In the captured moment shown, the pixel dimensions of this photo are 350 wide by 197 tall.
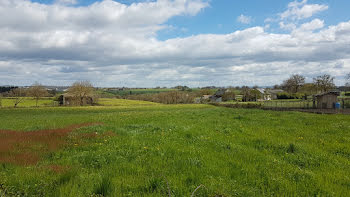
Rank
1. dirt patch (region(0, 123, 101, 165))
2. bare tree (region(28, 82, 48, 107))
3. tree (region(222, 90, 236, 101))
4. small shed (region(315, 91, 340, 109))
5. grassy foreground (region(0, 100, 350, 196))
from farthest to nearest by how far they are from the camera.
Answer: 1. tree (region(222, 90, 236, 101))
2. bare tree (region(28, 82, 48, 107))
3. small shed (region(315, 91, 340, 109))
4. dirt patch (region(0, 123, 101, 165))
5. grassy foreground (region(0, 100, 350, 196))

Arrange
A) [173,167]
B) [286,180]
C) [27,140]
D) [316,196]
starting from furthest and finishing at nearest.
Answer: [27,140] < [173,167] < [286,180] < [316,196]

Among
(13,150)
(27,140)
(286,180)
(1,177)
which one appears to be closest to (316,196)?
(286,180)

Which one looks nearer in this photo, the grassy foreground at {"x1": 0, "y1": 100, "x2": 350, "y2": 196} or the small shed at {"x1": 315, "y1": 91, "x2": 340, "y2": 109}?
the grassy foreground at {"x1": 0, "y1": 100, "x2": 350, "y2": 196}

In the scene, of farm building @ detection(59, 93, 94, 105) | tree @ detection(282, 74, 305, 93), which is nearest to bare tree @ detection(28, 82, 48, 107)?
farm building @ detection(59, 93, 94, 105)

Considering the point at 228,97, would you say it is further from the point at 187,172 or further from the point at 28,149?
the point at 187,172

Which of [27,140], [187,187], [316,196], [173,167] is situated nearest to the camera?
[316,196]

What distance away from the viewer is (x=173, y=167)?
6.18 metres

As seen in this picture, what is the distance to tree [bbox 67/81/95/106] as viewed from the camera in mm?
71625

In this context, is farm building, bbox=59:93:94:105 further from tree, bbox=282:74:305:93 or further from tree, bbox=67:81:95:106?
tree, bbox=282:74:305:93

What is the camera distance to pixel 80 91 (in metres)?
71.6

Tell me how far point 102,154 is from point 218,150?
459 cm

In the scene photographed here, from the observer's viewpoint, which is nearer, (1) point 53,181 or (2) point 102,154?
(1) point 53,181

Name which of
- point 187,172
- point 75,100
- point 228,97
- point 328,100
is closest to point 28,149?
point 187,172

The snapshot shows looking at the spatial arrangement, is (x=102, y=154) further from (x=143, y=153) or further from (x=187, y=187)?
(x=187, y=187)
